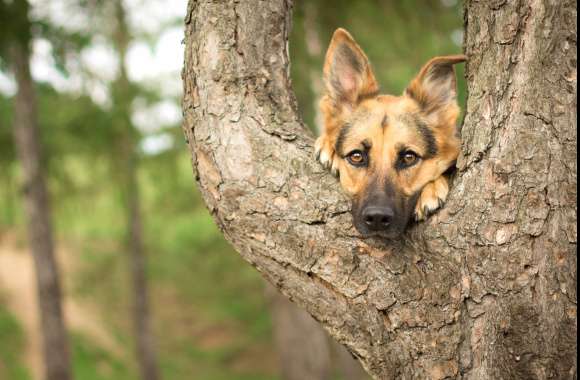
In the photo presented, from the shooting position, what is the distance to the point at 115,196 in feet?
41.1

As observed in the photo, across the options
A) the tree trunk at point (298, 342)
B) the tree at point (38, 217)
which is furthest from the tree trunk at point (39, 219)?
the tree trunk at point (298, 342)

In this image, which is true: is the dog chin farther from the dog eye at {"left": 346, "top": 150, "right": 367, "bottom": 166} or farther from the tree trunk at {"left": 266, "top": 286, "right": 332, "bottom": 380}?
the tree trunk at {"left": 266, "top": 286, "right": 332, "bottom": 380}

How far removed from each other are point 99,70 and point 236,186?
9525 millimetres

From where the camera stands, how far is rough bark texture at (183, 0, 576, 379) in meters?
2.93

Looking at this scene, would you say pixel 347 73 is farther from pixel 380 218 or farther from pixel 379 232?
pixel 379 232

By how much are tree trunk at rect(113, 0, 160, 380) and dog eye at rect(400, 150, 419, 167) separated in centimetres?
730

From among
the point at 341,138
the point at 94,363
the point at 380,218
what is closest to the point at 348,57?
the point at 341,138

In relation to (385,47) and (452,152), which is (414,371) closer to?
(452,152)

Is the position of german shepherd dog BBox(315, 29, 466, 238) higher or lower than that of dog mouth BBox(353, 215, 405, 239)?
higher

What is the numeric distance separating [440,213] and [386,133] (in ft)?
3.90

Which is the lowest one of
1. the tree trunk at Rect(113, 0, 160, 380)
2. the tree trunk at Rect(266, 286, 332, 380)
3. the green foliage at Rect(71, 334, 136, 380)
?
the green foliage at Rect(71, 334, 136, 380)

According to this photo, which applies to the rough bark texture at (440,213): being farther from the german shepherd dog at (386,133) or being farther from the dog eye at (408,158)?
the dog eye at (408,158)

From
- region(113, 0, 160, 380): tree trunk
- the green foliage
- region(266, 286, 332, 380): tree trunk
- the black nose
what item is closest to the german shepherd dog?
the black nose

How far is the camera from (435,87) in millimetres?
4258
